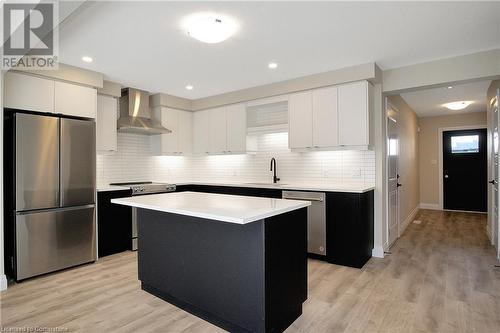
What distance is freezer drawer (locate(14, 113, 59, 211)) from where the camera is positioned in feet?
10.3

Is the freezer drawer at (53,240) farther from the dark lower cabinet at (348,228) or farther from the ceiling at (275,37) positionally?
the dark lower cabinet at (348,228)

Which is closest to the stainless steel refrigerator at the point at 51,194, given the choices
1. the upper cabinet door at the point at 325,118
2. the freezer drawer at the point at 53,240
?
the freezer drawer at the point at 53,240

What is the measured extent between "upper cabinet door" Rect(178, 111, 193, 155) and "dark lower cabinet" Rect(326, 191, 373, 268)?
304cm

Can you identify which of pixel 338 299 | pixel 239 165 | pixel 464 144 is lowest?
pixel 338 299

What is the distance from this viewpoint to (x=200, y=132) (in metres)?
5.68

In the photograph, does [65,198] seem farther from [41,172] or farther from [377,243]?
[377,243]

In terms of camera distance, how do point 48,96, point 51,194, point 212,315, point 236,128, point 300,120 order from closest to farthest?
point 212,315
point 51,194
point 48,96
point 300,120
point 236,128

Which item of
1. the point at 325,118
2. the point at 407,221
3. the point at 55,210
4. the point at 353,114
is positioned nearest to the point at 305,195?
the point at 325,118

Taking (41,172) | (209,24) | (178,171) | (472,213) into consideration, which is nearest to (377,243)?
(209,24)

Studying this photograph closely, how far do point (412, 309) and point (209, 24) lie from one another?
301 cm

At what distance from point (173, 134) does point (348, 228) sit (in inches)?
137

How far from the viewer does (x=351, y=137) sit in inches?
151

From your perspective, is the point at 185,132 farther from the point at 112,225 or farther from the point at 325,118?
the point at 325,118

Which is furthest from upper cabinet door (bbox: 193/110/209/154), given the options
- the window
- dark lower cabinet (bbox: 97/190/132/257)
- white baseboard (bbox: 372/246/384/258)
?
the window
